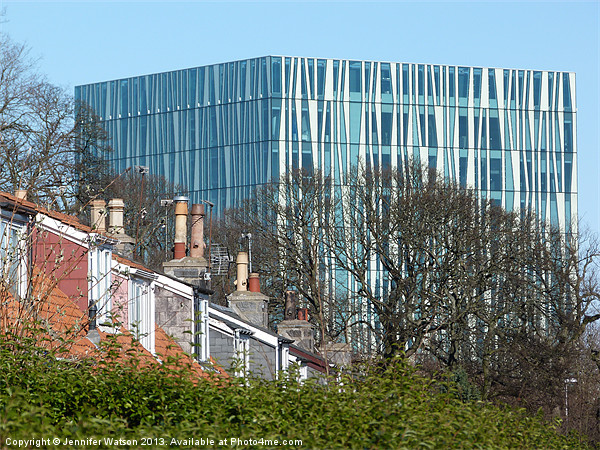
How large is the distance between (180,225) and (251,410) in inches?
749

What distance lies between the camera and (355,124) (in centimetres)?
10350

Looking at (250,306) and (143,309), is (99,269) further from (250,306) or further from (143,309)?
(250,306)

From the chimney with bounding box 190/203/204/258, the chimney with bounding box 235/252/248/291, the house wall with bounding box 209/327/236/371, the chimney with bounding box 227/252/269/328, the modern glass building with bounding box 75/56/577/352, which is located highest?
the modern glass building with bounding box 75/56/577/352

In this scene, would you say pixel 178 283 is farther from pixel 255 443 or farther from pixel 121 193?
pixel 121 193

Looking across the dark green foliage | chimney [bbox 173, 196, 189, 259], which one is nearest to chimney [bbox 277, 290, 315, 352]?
chimney [bbox 173, 196, 189, 259]

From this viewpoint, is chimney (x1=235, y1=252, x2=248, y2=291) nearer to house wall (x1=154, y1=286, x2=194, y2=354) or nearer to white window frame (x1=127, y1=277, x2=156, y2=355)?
house wall (x1=154, y1=286, x2=194, y2=354)

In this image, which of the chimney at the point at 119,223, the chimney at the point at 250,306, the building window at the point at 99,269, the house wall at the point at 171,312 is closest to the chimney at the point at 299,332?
the chimney at the point at 250,306

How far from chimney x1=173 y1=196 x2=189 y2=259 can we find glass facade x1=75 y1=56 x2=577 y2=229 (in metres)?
69.1

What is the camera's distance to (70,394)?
13680 mm

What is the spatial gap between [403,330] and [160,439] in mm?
37181

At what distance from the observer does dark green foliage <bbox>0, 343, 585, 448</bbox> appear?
11.2 metres

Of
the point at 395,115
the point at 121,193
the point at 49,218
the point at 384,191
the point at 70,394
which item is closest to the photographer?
the point at 70,394

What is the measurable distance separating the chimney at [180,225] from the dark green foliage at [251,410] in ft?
51.7

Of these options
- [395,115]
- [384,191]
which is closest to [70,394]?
[384,191]
